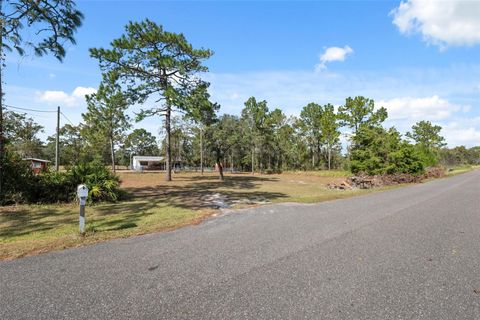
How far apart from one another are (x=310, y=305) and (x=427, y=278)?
1.75 m

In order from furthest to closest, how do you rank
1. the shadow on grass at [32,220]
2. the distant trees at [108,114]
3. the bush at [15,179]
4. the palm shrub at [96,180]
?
1. the distant trees at [108,114]
2. the palm shrub at [96,180]
3. the bush at [15,179]
4. the shadow on grass at [32,220]

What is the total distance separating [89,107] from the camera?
106 ft

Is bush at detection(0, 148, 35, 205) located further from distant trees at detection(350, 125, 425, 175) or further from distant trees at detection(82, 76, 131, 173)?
distant trees at detection(350, 125, 425, 175)

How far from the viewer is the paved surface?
9.41 feet

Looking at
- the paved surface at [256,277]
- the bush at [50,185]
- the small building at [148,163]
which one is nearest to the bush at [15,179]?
the bush at [50,185]

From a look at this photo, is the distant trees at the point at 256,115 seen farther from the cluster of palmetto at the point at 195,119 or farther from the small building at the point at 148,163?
the small building at the point at 148,163

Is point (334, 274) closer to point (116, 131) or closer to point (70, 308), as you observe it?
point (70, 308)

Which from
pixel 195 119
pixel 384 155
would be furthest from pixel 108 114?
pixel 384 155

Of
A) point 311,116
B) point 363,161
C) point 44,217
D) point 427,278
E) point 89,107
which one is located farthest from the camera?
point 311,116

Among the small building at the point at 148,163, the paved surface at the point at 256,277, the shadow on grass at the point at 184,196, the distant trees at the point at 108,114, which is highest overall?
the distant trees at the point at 108,114

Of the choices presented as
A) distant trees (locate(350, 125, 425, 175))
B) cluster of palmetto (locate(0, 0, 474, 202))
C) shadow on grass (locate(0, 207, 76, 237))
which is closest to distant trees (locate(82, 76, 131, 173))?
cluster of palmetto (locate(0, 0, 474, 202))

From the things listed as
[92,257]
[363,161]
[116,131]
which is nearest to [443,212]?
[92,257]

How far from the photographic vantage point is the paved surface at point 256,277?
287 centimetres

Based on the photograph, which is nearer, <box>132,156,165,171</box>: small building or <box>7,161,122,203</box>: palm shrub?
<box>7,161,122,203</box>: palm shrub
